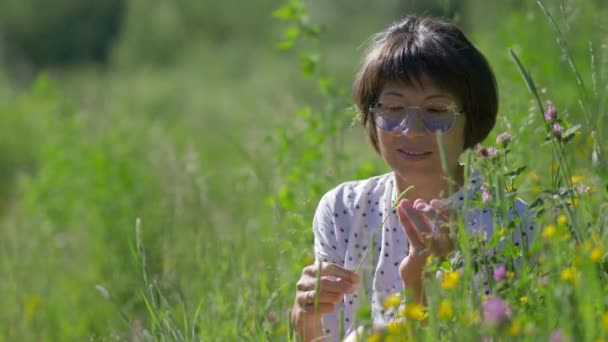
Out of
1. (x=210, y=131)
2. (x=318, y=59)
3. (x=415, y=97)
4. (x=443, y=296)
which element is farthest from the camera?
(x=210, y=131)

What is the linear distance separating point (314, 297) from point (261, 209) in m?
1.83

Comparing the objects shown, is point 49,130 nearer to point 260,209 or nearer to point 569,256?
point 260,209

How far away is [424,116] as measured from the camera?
79.2 inches

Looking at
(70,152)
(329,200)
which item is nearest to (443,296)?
(329,200)

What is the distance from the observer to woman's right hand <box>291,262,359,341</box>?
184 cm

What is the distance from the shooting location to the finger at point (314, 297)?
1856 millimetres

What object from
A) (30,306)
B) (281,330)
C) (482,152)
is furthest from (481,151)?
(30,306)

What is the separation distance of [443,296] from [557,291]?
31 cm

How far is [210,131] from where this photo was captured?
8.48 metres

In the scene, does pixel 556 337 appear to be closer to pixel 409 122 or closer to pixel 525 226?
pixel 525 226

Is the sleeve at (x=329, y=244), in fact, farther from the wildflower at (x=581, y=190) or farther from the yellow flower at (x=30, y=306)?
the yellow flower at (x=30, y=306)

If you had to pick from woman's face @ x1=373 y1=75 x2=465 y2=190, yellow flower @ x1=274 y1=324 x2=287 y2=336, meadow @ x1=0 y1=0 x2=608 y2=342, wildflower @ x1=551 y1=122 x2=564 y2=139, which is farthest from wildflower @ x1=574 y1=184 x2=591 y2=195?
yellow flower @ x1=274 y1=324 x2=287 y2=336

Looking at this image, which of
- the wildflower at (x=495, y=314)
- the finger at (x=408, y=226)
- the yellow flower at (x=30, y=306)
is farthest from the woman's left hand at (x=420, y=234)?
the yellow flower at (x=30, y=306)

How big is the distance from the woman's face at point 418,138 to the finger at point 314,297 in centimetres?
36
